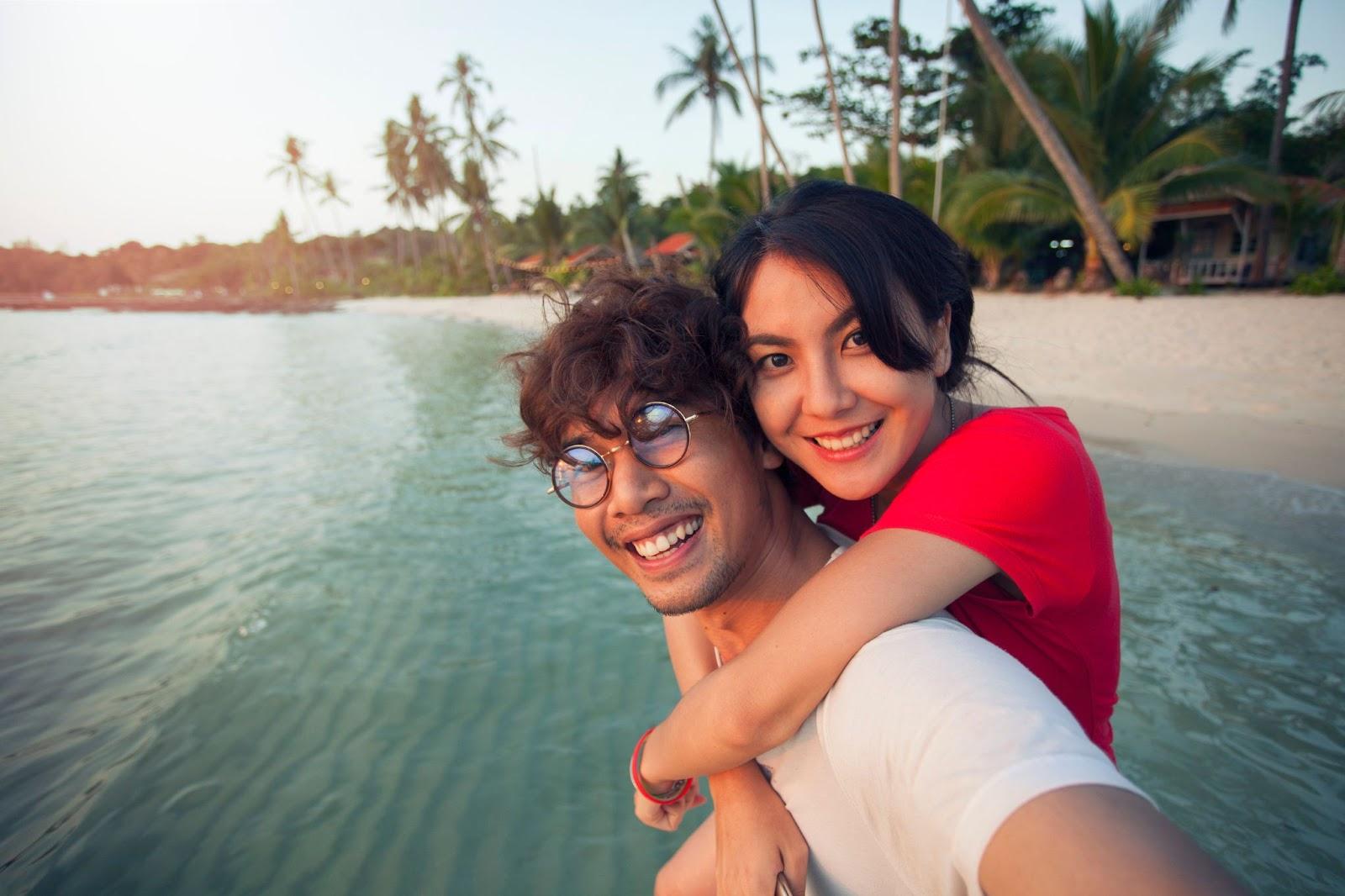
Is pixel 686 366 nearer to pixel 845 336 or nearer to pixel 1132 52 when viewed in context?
pixel 845 336

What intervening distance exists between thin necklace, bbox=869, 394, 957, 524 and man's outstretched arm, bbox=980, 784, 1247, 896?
1.18m

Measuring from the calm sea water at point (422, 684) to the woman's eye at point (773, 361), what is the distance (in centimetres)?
202

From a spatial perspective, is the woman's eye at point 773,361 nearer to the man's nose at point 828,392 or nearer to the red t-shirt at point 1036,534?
the man's nose at point 828,392

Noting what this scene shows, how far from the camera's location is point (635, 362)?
79.7 inches

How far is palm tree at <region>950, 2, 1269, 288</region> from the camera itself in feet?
51.5

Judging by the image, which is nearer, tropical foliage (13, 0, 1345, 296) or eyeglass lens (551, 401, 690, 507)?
eyeglass lens (551, 401, 690, 507)

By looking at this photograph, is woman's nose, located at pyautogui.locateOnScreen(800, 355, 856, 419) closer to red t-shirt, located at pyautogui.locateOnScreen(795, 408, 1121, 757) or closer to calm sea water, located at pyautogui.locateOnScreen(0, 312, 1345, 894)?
red t-shirt, located at pyautogui.locateOnScreen(795, 408, 1121, 757)

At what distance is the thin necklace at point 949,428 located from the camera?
2045 mm

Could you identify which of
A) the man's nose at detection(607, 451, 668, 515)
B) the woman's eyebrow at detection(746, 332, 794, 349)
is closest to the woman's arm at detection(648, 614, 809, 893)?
the man's nose at detection(607, 451, 668, 515)

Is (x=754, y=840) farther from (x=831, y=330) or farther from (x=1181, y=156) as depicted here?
(x=1181, y=156)

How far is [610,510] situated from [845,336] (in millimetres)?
823

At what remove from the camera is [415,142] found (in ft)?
185

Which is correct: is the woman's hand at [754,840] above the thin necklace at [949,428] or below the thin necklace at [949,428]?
below

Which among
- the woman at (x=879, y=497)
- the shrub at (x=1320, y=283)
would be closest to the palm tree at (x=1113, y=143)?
the shrub at (x=1320, y=283)
